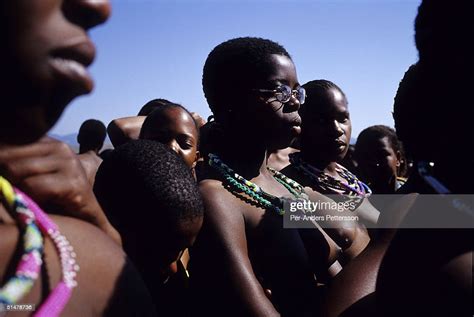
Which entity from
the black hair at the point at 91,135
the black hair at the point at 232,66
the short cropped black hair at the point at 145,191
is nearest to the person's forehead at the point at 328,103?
the black hair at the point at 232,66

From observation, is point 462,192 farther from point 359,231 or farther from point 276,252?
point 359,231

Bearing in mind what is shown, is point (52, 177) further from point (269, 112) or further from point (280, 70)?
point (280, 70)

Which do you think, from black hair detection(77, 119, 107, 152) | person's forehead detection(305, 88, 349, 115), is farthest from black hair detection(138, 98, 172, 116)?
person's forehead detection(305, 88, 349, 115)

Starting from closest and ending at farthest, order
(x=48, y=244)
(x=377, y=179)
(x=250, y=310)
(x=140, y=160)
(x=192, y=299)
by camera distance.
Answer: (x=48, y=244)
(x=140, y=160)
(x=250, y=310)
(x=192, y=299)
(x=377, y=179)

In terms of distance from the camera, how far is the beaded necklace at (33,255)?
0.85m

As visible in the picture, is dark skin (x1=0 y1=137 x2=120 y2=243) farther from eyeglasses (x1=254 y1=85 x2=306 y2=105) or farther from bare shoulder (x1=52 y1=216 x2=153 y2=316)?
eyeglasses (x1=254 y1=85 x2=306 y2=105)

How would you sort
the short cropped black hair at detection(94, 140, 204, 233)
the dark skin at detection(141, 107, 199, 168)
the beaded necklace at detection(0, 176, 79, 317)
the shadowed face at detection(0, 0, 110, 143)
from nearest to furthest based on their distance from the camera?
the shadowed face at detection(0, 0, 110, 143) → the beaded necklace at detection(0, 176, 79, 317) → the short cropped black hair at detection(94, 140, 204, 233) → the dark skin at detection(141, 107, 199, 168)

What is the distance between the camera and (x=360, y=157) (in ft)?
16.6

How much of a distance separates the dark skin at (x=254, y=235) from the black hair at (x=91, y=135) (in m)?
4.23

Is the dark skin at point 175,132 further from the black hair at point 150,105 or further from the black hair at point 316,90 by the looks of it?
the black hair at point 150,105

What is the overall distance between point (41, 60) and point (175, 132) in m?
2.28

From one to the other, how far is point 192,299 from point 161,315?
0.57ft

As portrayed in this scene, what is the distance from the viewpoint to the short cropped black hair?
152 cm

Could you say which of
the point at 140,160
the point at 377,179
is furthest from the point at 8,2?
the point at 377,179
